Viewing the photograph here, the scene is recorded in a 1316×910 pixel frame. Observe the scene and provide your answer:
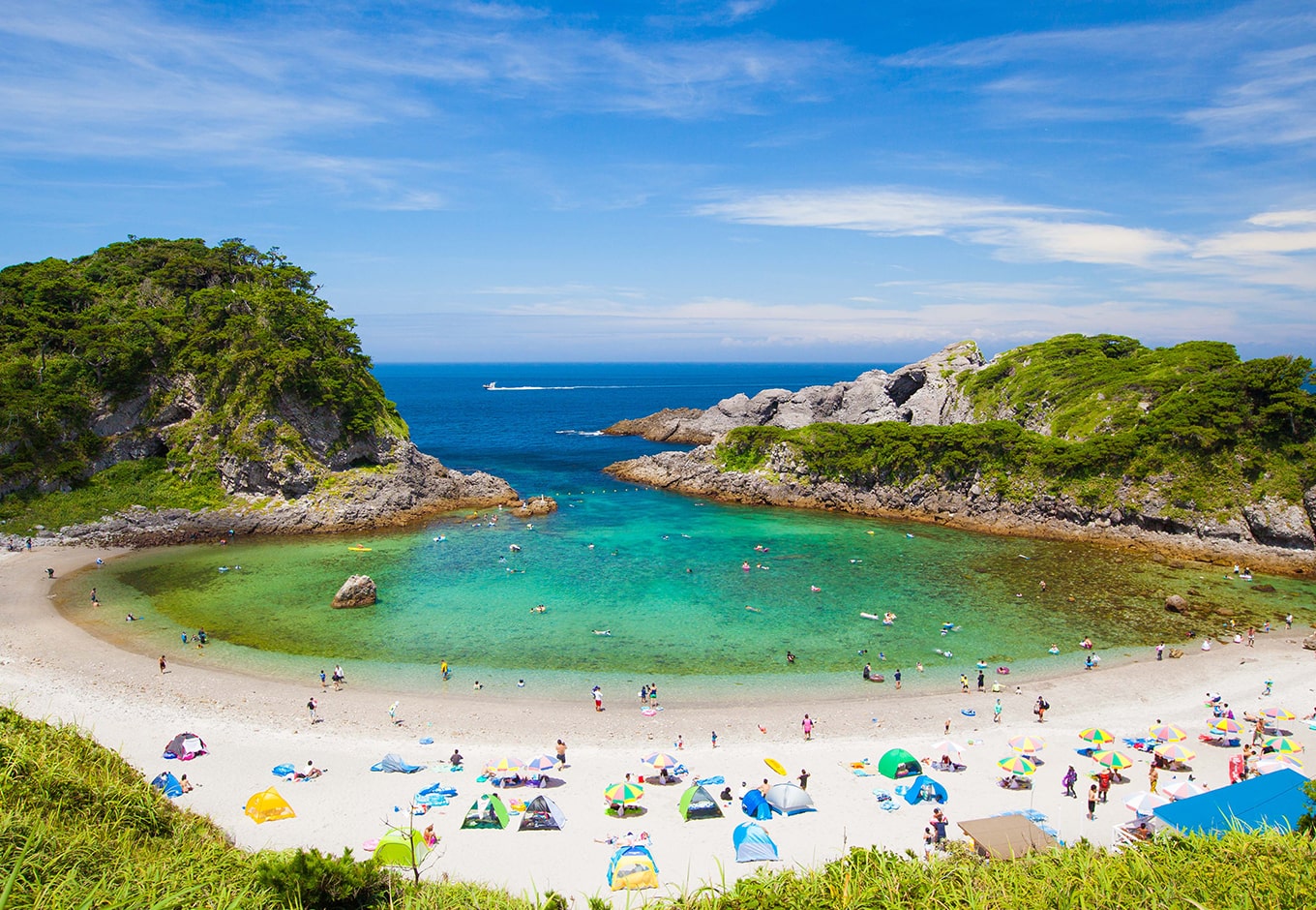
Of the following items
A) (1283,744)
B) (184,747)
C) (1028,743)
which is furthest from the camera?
(1283,744)

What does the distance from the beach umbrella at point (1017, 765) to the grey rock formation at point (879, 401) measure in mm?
62592

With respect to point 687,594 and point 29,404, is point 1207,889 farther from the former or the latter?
point 29,404

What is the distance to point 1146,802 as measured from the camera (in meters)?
21.3

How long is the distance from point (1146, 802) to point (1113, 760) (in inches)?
94.5

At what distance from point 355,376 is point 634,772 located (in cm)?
5591

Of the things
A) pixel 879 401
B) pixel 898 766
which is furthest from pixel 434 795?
pixel 879 401

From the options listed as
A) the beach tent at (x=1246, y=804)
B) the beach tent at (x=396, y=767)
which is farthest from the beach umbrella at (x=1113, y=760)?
the beach tent at (x=396, y=767)

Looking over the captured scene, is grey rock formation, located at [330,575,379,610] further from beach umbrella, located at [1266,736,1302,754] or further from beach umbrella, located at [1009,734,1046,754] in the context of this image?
beach umbrella, located at [1266,736,1302,754]

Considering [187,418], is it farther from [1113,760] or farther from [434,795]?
[1113,760]

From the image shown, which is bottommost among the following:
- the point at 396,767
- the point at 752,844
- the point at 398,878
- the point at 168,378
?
the point at 396,767

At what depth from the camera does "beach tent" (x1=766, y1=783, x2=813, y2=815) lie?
21750 millimetres

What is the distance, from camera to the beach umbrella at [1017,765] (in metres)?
24.0

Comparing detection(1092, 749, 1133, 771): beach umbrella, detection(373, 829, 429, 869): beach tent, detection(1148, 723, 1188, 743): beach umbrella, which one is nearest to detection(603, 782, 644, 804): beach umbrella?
detection(373, 829, 429, 869): beach tent

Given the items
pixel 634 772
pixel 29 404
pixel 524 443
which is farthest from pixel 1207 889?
pixel 524 443
